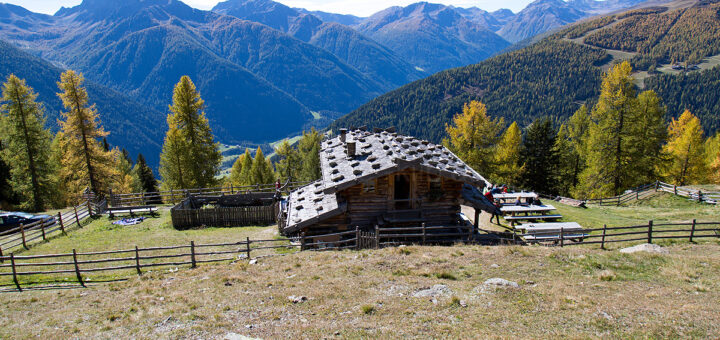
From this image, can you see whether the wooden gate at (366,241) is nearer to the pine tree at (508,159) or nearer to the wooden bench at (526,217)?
the wooden bench at (526,217)

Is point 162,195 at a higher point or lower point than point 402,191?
lower

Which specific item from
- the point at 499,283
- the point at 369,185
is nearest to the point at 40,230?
the point at 369,185

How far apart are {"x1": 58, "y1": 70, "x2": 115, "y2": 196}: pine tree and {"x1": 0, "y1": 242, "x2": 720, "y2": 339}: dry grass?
26.2m

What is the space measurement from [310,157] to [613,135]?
43.5 m

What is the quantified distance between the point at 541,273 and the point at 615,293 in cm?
230

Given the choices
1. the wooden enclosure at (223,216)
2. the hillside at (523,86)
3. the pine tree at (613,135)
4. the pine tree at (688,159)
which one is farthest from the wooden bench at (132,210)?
the hillside at (523,86)

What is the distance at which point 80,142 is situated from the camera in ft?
116

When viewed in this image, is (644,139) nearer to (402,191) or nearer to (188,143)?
(402,191)

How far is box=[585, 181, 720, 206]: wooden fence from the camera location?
27.6 meters

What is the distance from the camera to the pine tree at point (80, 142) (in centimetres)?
3459

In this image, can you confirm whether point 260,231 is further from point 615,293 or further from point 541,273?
point 615,293

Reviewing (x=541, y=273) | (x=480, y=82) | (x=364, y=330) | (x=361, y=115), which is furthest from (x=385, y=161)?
(x=480, y=82)

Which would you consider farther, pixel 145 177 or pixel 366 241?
pixel 145 177

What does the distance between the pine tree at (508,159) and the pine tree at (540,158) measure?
3.43ft
